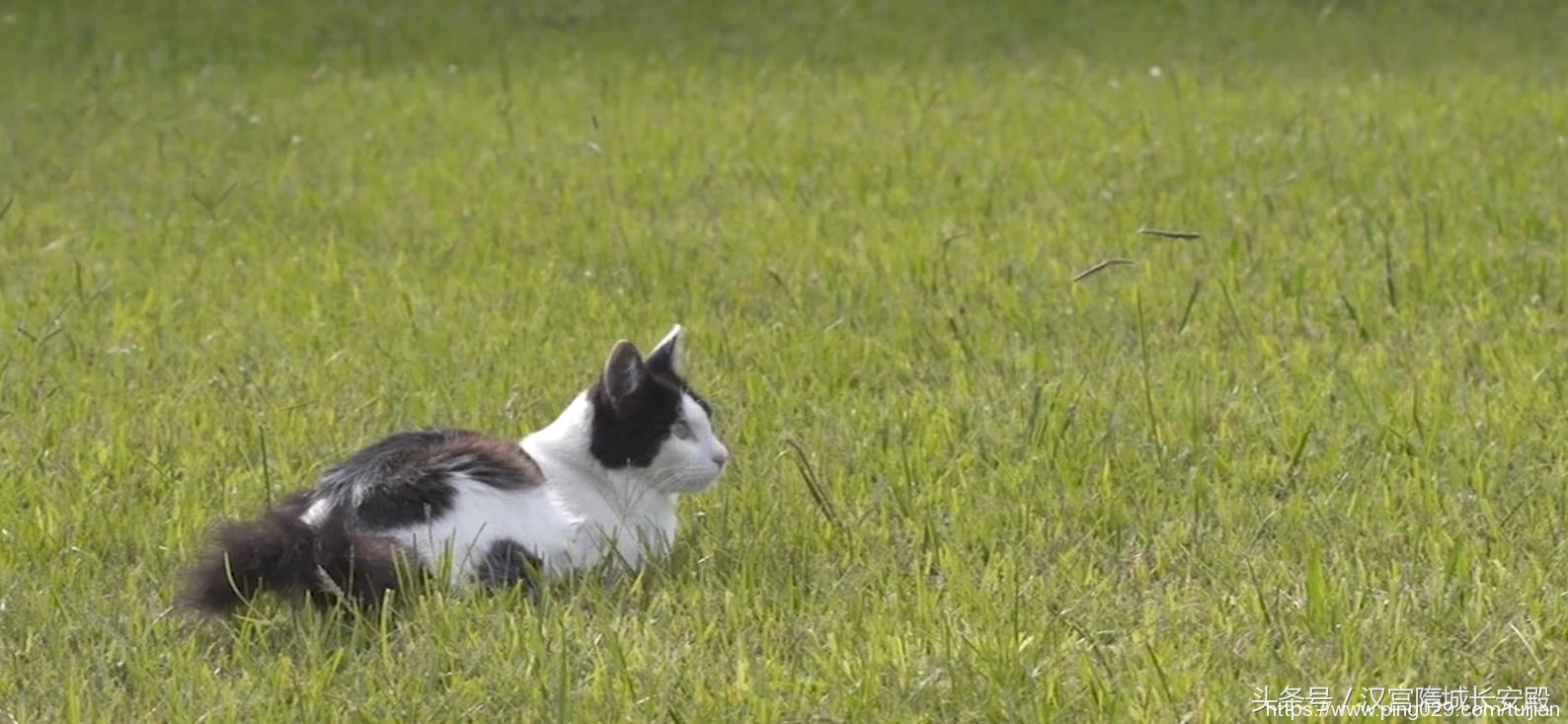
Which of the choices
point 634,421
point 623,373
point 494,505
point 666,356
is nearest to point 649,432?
point 634,421

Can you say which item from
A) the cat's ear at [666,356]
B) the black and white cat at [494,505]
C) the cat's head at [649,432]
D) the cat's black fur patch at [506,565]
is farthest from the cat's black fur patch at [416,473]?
the cat's ear at [666,356]

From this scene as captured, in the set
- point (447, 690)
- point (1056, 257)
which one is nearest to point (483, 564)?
point (447, 690)

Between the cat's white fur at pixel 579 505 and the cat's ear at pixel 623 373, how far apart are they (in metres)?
0.10

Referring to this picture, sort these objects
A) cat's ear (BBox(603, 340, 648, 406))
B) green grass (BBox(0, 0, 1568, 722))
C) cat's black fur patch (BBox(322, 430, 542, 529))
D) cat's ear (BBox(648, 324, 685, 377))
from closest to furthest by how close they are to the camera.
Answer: green grass (BBox(0, 0, 1568, 722))
cat's black fur patch (BBox(322, 430, 542, 529))
cat's ear (BBox(603, 340, 648, 406))
cat's ear (BBox(648, 324, 685, 377))

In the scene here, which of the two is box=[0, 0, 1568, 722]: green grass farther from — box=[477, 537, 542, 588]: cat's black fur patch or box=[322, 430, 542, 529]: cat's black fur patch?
box=[322, 430, 542, 529]: cat's black fur patch

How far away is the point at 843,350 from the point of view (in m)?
6.39

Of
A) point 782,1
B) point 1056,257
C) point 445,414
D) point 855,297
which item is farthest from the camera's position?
point 782,1

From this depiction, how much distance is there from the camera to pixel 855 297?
703 cm

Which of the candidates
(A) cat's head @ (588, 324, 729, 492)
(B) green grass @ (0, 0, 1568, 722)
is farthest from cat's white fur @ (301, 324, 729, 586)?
(B) green grass @ (0, 0, 1568, 722)

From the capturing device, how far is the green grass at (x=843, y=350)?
13.0ft

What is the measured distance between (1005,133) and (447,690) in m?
6.51

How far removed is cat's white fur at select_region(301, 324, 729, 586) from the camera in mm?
4270

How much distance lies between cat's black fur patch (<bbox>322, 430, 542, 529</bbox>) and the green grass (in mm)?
241

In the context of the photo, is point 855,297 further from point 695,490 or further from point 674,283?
point 695,490
